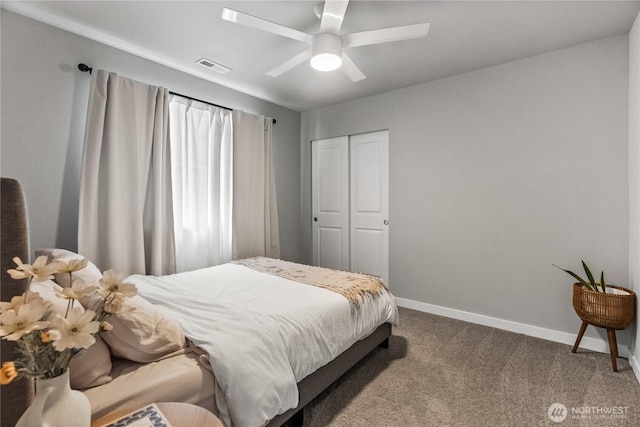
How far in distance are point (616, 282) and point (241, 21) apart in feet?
11.4

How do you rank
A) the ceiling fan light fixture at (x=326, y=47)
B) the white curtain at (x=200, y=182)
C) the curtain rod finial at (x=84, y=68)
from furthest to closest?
the white curtain at (x=200, y=182)
the curtain rod finial at (x=84, y=68)
the ceiling fan light fixture at (x=326, y=47)

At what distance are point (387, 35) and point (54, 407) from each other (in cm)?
234

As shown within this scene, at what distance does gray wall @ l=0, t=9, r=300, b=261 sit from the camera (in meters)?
2.17

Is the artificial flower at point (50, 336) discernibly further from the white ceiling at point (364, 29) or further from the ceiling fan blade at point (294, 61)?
the white ceiling at point (364, 29)

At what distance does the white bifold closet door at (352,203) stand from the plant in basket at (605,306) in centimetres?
192

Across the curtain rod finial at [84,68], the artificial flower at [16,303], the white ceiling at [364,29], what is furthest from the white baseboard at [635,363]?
the curtain rod finial at [84,68]

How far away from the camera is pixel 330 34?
2086 millimetres

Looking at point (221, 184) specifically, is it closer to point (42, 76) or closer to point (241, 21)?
point (42, 76)

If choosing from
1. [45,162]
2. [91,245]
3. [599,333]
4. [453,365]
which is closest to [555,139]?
[599,333]

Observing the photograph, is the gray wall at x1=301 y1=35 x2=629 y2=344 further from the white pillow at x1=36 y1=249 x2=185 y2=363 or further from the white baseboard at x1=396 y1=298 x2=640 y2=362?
the white pillow at x1=36 y1=249 x2=185 y2=363

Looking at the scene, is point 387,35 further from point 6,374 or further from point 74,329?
point 6,374

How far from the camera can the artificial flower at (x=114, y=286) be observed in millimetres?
864

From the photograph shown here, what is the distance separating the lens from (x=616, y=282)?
2.51 metres

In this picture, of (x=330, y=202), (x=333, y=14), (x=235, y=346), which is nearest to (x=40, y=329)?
(x=235, y=346)
